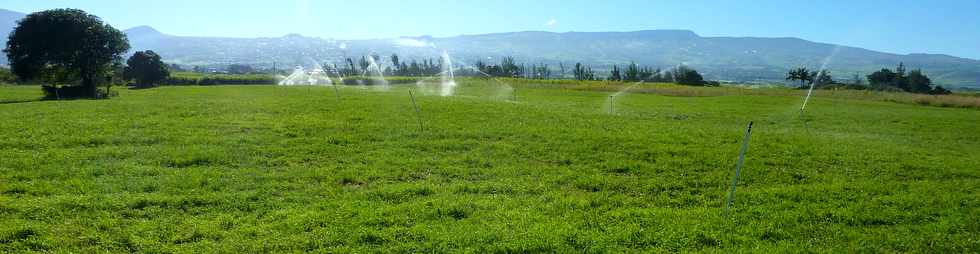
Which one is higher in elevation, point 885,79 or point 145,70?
point 145,70

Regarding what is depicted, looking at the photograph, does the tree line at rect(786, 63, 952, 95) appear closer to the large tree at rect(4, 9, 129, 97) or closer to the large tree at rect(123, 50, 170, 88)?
the large tree at rect(4, 9, 129, 97)

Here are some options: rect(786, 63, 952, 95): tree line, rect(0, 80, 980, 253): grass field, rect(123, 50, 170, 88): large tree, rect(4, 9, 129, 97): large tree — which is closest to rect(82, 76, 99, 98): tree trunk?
rect(4, 9, 129, 97): large tree

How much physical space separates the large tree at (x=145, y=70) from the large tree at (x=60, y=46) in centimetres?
4032

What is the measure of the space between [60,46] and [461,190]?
4973cm

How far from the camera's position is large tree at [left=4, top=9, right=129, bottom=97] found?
145 feet

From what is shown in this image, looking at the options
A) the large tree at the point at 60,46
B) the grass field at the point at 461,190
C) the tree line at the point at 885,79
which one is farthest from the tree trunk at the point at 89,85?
the tree line at the point at 885,79

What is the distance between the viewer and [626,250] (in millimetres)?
7441

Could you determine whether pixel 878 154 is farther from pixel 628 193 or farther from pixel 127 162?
pixel 127 162

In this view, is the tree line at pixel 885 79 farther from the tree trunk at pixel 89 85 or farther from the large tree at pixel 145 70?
the large tree at pixel 145 70

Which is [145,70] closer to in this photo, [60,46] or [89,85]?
[89,85]

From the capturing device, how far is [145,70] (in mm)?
84938

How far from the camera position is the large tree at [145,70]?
84812 millimetres

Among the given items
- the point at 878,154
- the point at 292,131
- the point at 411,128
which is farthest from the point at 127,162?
the point at 878,154

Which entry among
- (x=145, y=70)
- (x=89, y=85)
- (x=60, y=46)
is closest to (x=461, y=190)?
(x=60, y=46)
